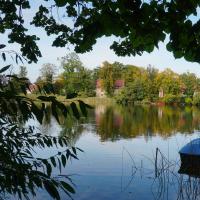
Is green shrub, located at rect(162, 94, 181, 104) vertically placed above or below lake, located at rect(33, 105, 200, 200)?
above

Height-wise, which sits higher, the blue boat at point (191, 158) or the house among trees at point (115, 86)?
the house among trees at point (115, 86)

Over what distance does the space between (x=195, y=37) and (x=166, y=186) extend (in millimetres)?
7069

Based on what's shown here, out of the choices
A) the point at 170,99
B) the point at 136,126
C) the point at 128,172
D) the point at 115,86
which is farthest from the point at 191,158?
the point at 115,86

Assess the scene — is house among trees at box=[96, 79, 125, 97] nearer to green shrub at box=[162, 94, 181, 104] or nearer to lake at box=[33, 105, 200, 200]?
green shrub at box=[162, 94, 181, 104]

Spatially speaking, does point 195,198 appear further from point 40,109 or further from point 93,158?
point 93,158

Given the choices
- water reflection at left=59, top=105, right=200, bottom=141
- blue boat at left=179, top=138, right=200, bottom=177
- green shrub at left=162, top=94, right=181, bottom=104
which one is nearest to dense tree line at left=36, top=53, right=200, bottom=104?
green shrub at left=162, top=94, right=181, bottom=104

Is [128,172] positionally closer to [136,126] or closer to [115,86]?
[136,126]

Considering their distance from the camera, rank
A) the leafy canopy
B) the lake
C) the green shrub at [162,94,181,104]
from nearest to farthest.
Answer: the leafy canopy, the lake, the green shrub at [162,94,181,104]

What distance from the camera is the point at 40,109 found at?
193 centimetres

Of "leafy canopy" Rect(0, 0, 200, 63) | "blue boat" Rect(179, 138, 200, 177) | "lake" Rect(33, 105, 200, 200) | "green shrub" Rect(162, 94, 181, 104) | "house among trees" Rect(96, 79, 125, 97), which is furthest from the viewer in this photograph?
"house among trees" Rect(96, 79, 125, 97)

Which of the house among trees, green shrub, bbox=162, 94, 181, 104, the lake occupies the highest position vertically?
the house among trees

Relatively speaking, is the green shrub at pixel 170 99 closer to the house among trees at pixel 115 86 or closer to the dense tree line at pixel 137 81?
the dense tree line at pixel 137 81

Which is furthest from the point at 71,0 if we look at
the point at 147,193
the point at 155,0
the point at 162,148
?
the point at 162,148

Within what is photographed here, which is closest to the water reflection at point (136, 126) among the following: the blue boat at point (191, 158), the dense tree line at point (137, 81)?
the blue boat at point (191, 158)
